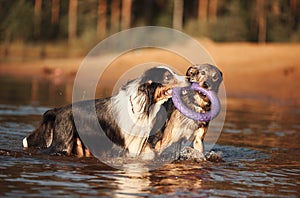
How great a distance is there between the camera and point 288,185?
873cm

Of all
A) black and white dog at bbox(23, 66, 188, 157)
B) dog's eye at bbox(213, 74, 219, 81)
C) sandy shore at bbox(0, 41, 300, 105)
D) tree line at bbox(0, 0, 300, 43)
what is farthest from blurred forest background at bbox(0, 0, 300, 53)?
black and white dog at bbox(23, 66, 188, 157)

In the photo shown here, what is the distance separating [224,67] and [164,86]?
2152 centimetres

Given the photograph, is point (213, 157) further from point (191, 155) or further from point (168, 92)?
point (168, 92)

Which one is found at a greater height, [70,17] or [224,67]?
[70,17]

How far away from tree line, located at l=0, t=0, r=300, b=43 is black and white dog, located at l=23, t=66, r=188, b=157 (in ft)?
95.2

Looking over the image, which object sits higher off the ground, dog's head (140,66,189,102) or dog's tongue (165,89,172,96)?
dog's head (140,66,189,102)

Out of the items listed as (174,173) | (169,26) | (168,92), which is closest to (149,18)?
(169,26)

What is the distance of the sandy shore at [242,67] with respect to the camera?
86.3 feet

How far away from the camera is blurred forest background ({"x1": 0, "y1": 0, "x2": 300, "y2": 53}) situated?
133 ft

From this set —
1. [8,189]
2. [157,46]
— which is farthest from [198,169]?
Answer: [157,46]

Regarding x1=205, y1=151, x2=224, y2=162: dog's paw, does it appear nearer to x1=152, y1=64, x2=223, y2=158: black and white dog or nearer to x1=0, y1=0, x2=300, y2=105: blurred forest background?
x1=152, y1=64, x2=223, y2=158: black and white dog

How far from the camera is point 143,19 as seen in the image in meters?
48.0

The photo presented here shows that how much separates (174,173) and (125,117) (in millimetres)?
1171

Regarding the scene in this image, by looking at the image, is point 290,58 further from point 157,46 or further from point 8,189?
point 8,189
